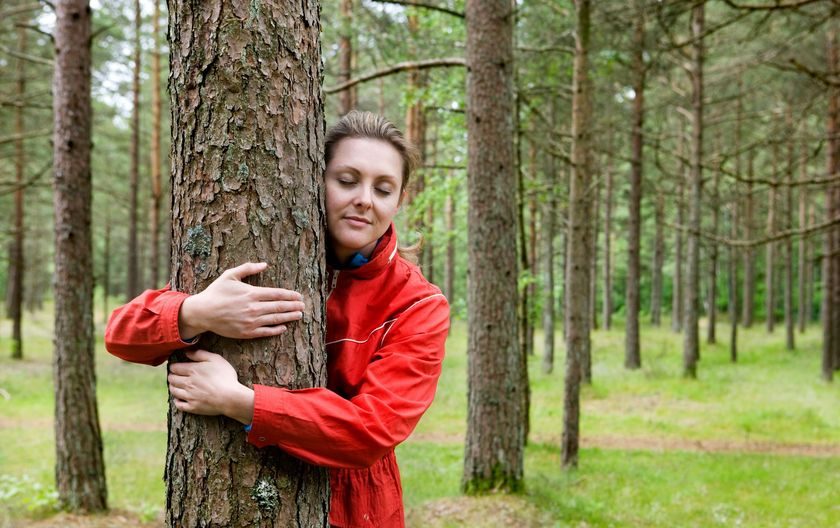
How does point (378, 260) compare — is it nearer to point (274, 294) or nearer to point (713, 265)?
point (274, 294)

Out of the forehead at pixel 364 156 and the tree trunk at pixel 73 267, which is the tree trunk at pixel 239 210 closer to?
the forehead at pixel 364 156

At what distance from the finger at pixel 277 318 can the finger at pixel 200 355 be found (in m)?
0.18

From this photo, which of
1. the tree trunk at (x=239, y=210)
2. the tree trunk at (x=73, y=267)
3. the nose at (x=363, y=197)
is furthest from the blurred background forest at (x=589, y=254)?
the tree trunk at (x=239, y=210)

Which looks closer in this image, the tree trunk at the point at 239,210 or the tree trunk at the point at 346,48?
the tree trunk at the point at 239,210

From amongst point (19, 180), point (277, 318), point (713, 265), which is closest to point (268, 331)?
point (277, 318)

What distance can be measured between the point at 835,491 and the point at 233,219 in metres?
9.06

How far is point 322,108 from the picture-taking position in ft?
7.01

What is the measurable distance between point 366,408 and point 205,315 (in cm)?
55

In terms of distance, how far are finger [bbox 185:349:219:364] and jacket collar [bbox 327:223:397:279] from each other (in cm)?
58

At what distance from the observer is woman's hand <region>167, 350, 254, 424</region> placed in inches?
71.1

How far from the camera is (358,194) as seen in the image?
219 centimetres

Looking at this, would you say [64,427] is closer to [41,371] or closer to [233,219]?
[233,219]

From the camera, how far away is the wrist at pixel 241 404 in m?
1.80

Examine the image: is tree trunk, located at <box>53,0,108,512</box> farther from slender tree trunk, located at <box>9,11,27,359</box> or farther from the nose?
slender tree trunk, located at <box>9,11,27,359</box>
